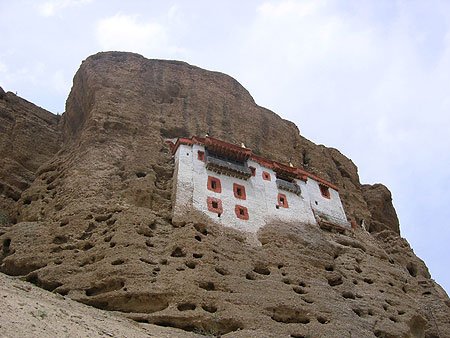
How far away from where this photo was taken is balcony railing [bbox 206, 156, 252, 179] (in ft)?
103

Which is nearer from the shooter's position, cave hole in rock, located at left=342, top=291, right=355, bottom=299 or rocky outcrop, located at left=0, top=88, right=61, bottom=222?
cave hole in rock, located at left=342, top=291, right=355, bottom=299

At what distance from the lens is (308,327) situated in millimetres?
21297

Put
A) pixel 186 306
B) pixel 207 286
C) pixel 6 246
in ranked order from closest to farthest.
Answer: pixel 186 306, pixel 207 286, pixel 6 246

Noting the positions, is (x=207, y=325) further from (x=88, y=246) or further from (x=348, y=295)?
(x=348, y=295)

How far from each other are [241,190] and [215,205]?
305cm

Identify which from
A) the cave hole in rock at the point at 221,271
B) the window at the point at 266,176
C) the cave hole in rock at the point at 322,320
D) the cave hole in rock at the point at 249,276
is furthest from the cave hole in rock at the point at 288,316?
the window at the point at 266,176

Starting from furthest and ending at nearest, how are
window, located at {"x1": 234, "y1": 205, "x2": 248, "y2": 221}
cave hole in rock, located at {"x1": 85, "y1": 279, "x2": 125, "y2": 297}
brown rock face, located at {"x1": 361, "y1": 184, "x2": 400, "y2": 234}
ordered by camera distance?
brown rock face, located at {"x1": 361, "y1": 184, "x2": 400, "y2": 234}, window, located at {"x1": 234, "y1": 205, "x2": 248, "y2": 221}, cave hole in rock, located at {"x1": 85, "y1": 279, "x2": 125, "y2": 297}

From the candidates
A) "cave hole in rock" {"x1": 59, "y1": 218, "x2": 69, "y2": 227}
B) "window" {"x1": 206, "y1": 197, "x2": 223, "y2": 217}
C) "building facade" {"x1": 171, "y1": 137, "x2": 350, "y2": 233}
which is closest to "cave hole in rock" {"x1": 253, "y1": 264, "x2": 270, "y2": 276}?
"building facade" {"x1": 171, "y1": 137, "x2": 350, "y2": 233}

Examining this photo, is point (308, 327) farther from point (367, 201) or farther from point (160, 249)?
point (367, 201)

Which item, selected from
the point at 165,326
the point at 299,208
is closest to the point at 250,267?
the point at 165,326

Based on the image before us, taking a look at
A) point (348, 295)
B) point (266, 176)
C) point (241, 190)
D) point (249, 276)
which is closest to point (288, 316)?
point (249, 276)

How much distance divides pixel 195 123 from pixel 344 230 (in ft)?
42.4

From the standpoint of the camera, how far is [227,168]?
31.8 meters

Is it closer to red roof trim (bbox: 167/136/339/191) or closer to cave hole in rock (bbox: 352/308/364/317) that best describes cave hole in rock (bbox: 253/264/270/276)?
cave hole in rock (bbox: 352/308/364/317)
